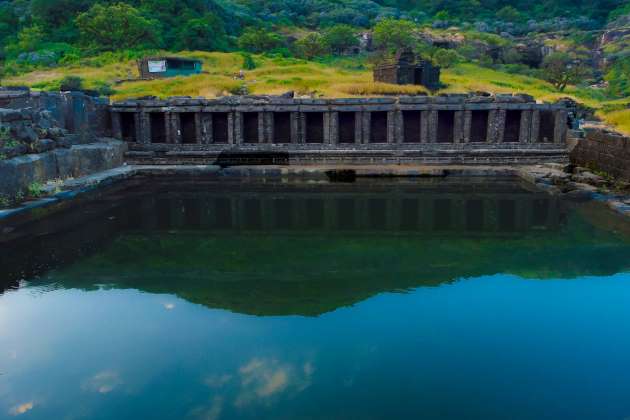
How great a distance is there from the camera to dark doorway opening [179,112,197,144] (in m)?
23.4

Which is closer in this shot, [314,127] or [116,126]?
[116,126]

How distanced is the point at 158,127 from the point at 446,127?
13.1 m

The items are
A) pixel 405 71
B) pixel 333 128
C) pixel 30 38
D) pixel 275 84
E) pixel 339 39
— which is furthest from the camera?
pixel 339 39

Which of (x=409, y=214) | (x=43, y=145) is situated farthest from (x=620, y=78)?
(x=43, y=145)

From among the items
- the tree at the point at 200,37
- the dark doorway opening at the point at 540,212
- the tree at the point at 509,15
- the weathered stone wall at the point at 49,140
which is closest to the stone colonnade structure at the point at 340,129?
the weathered stone wall at the point at 49,140

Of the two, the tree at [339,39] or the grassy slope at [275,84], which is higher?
the tree at [339,39]

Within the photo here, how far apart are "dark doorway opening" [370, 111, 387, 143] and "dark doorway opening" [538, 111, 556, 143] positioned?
6.84 metres

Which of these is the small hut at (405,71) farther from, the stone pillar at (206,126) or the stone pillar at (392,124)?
the stone pillar at (206,126)

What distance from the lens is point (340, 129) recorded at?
23.3 metres

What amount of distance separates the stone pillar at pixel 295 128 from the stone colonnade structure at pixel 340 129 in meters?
0.04

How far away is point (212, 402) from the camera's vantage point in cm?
531

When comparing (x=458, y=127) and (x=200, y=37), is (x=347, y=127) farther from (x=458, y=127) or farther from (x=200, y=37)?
(x=200, y=37)

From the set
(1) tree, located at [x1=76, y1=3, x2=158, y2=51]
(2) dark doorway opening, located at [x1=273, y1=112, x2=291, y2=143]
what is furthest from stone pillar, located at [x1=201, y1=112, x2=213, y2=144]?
(1) tree, located at [x1=76, y1=3, x2=158, y2=51]

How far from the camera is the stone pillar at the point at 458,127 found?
2259 cm
